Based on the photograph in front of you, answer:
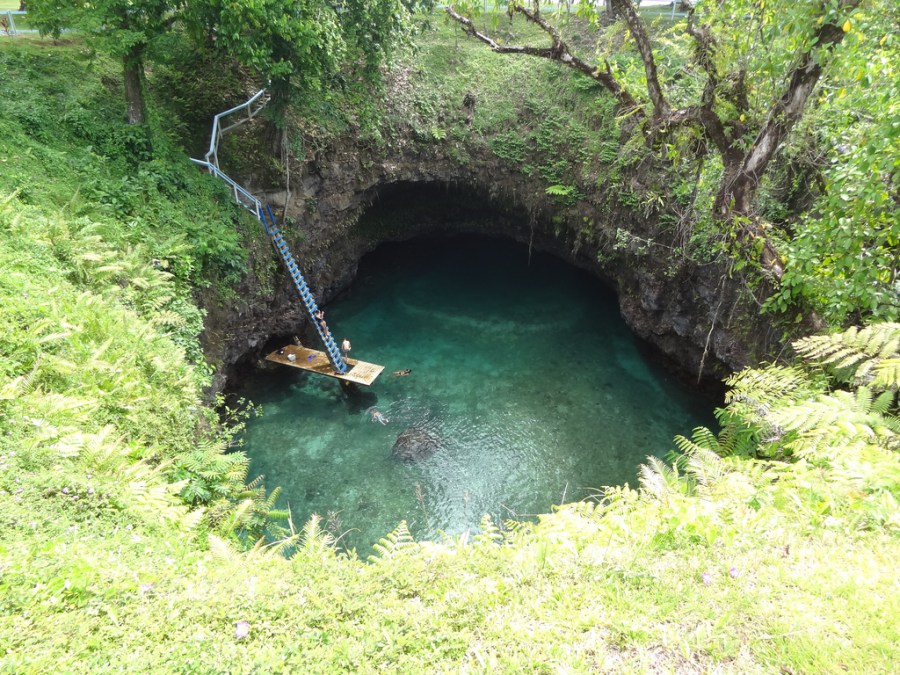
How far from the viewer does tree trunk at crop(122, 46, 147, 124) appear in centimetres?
1023

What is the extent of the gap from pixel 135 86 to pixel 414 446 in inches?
431

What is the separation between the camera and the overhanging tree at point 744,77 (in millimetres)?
6207

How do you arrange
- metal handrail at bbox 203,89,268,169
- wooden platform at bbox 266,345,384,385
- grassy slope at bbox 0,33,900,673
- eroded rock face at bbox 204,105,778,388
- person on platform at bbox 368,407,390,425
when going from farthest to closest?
wooden platform at bbox 266,345,384,385 → person on platform at bbox 368,407,390,425 → eroded rock face at bbox 204,105,778,388 → metal handrail at bbox 203,89,268,169 → grassy slope at bbox 0,33,900,673

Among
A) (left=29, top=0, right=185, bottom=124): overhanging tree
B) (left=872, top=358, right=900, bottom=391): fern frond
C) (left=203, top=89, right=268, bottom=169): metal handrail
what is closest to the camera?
(left=872, top=358, right=900, bottom=391): fern frond

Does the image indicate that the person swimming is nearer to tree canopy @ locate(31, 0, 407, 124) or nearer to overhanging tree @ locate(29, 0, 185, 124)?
tree canopy @ locate(31, 0, 407, 124)

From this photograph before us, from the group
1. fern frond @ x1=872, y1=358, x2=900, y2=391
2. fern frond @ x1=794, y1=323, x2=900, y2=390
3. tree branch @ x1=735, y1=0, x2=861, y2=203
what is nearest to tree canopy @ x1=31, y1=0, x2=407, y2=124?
tree branch @ x1=735, y1=0, x2=861, y2=203

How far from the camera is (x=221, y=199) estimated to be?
1221 centimetres

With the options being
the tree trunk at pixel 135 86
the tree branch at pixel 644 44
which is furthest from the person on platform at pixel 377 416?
the tree branch at pixel 644 44

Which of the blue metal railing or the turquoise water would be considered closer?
the turquoise water

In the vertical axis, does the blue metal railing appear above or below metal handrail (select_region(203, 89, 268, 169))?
below

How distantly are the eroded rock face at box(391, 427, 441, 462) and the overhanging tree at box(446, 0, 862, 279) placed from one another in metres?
8.06

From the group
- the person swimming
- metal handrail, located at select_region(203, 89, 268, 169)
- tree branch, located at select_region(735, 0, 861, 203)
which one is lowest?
the person swimming

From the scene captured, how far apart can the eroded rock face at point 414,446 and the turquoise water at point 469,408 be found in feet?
0.57

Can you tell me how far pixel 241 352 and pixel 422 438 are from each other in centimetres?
589
